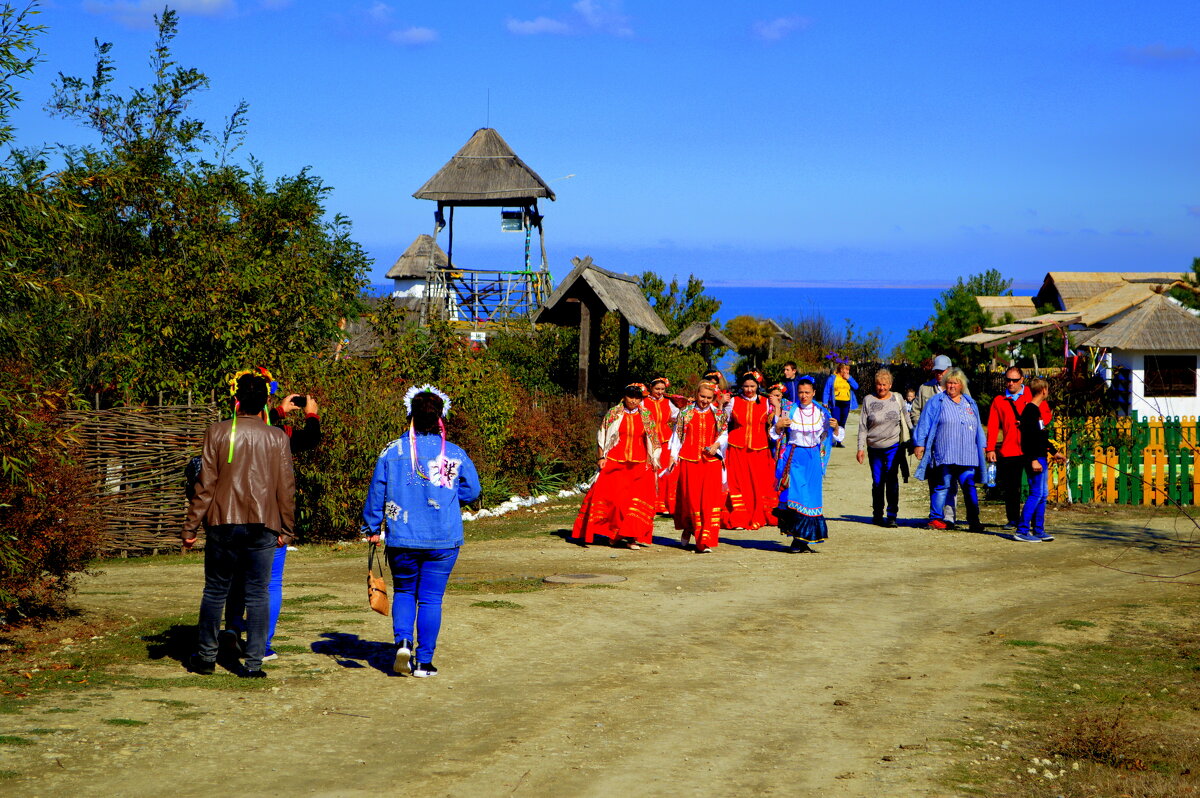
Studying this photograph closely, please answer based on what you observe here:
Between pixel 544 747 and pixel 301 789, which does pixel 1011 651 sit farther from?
pixel 301 789

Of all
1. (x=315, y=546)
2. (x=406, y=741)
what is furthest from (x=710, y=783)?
(x=315, y=546)

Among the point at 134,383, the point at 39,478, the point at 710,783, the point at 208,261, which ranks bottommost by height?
the point at 710,783

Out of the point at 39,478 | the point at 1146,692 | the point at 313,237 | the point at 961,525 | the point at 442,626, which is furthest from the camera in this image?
the point at 313,237

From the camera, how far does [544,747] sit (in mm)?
6609

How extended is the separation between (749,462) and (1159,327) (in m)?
27.9

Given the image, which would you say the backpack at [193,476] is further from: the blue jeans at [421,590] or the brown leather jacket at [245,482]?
the blue jeans at [421,590]

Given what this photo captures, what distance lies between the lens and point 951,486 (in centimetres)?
1581

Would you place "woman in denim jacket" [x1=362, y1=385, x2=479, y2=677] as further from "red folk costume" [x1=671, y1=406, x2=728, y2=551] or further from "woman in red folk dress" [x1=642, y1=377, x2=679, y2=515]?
"woman in red folk dress" [x1=642, y1=377, x2=679, y2=515]

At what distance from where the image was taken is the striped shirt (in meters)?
15.2

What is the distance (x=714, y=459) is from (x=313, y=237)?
969 centimetres

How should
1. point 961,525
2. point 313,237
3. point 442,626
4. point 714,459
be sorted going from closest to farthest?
1. point 442,626
2. point 714,459
3. point 961,525
4. point 313,237

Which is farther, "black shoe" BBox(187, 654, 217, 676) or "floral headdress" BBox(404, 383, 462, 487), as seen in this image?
"floral headdress" BBox(404, 383, 462, 487)

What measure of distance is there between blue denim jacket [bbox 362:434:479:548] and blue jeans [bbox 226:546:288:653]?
0.78 metres

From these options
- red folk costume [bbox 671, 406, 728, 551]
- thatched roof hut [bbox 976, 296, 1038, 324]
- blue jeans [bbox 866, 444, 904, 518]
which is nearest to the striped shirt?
blue jeans [bbox 866, 444, 904, 518]
